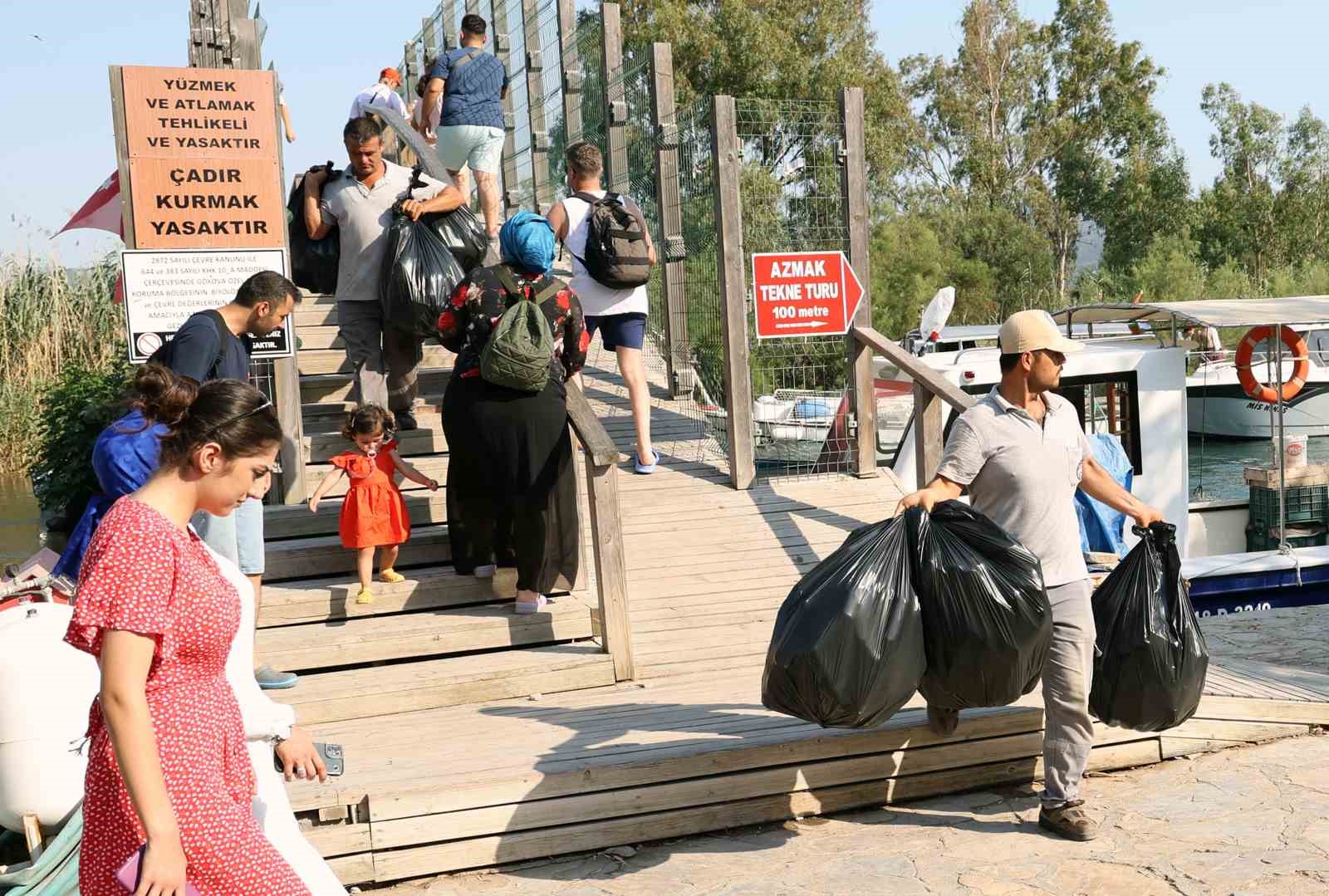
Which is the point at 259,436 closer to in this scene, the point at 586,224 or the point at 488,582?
the point at 488,582

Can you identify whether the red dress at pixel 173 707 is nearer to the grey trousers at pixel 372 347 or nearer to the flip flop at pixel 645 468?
the grey trousers at pixel 372 347

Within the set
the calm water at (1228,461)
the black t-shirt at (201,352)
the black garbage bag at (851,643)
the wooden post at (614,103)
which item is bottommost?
the calm water at (1228,461)

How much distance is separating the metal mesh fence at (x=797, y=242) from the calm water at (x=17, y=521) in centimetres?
643

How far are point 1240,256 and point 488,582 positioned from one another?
116 feet

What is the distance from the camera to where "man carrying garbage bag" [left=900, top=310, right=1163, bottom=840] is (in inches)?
173

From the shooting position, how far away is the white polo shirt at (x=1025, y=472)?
4.39m

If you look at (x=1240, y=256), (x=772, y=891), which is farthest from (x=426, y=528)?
(x=1240, y=256)

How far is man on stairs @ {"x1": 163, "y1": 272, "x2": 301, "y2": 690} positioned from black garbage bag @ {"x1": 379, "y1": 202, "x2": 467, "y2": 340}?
55.0 inches

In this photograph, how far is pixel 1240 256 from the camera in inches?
1458

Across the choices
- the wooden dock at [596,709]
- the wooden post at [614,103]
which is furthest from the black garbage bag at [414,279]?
the wooden post at [614,103]

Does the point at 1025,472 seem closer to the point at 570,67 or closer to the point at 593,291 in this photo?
the point at 593,291

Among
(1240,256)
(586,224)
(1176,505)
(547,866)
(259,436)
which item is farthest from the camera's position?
(1240,256)

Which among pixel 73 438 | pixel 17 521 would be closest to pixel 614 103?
pixel 73 438

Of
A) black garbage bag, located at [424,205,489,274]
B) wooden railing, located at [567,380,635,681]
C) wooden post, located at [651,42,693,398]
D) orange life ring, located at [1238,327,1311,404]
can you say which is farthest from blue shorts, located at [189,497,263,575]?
orange life ring, located at [1238,327,1311,404]
